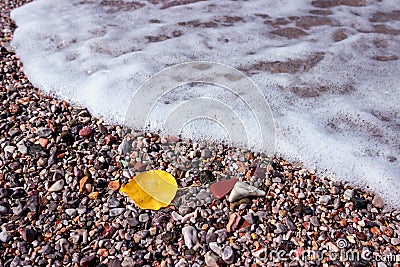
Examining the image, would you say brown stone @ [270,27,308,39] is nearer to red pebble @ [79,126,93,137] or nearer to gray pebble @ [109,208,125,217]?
red pebble @ [79,126,93,137]

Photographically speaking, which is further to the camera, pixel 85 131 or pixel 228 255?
pixel 85 131

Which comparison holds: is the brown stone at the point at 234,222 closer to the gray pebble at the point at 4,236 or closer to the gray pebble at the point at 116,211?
the gray pebble at the point at 116,211

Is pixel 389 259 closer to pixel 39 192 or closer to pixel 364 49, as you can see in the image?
pixel 39 192

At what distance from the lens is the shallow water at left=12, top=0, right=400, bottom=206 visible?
2676mm

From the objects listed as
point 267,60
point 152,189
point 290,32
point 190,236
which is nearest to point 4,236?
point 152,189

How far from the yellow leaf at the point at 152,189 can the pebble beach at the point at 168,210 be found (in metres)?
0.04

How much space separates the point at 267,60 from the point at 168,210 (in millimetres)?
1814

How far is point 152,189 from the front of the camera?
93.6 inches

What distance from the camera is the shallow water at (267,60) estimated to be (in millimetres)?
2676

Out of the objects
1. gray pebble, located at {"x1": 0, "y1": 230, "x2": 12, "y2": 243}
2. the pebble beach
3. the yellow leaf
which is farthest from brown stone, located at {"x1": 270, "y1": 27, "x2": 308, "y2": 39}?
gray pebble, located at {"x1": 0, "y1": 230, "x2": 12, "y2": 243}

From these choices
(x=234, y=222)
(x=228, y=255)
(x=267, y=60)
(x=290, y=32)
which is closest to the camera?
(x=228, y=255)

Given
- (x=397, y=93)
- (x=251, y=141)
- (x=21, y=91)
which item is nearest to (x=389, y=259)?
(x=251, y=141)

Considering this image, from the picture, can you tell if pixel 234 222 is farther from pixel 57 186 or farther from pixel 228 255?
pixel 57 186

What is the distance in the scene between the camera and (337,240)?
82.0 inches
